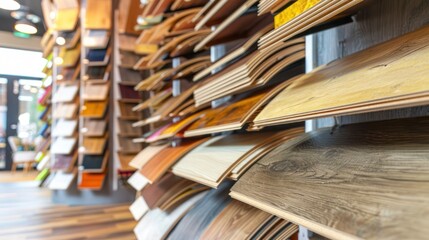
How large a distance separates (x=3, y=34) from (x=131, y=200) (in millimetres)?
6559

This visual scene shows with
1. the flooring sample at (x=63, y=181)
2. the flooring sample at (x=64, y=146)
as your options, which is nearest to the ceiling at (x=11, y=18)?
the flooring sample at (x=64, y=146)

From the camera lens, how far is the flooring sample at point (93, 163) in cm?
394

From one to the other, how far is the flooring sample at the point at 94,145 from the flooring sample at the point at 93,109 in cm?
31

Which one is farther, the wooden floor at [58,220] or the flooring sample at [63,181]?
the flooring sample at [63,181]

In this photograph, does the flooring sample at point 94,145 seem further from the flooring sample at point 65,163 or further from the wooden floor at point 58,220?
the wooden floor at point 58,220

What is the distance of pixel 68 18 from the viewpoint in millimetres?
4270

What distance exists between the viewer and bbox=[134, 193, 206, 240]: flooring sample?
4.91 ft

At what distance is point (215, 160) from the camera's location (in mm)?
1033

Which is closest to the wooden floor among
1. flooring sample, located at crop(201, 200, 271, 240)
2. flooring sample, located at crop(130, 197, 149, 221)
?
flooring sample, located at crop(130, 197, 149, 221)

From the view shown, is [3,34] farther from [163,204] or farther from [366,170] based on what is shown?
[366,170]

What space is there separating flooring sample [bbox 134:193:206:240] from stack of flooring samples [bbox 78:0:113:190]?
2.33 meters

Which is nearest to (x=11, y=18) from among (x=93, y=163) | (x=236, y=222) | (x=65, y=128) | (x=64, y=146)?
(x=65, y=128)

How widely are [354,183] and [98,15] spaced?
168 inches

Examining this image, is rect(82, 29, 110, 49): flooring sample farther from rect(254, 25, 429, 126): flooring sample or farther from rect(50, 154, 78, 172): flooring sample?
rect(254, 25, 429, 126): flooring sample
